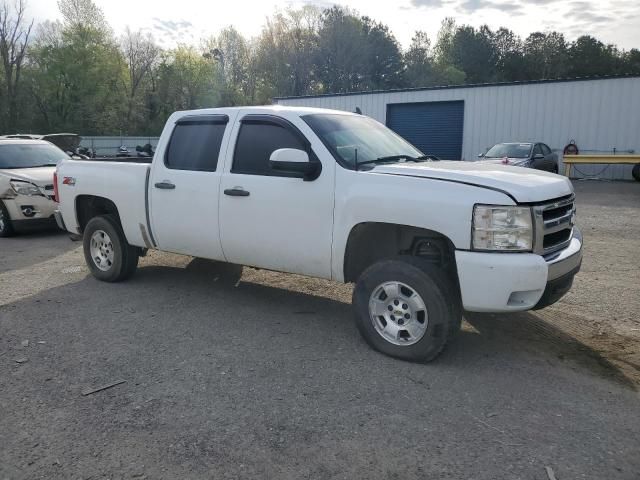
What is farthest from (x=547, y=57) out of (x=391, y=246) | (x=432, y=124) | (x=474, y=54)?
(x=391, y=246)

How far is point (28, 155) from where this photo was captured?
34.6ft

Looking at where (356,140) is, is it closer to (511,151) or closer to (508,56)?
(511,151)

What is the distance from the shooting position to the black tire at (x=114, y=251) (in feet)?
20.3

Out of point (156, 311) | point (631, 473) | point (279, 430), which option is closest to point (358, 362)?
point (279, 430)

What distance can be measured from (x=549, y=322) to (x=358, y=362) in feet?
6.89

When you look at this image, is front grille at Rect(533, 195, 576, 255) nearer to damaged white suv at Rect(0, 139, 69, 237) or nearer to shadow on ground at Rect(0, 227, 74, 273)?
shadow on ground at Rect(0, 227, 74, 273)

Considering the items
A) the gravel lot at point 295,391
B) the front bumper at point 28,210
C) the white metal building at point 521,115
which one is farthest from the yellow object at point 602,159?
the front bumper at point 28,210

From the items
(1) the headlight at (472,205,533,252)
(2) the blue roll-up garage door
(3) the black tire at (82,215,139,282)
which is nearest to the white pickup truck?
(1) the headlight at (472,205,533,252)

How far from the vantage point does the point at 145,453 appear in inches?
116

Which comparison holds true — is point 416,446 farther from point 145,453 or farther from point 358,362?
point 145,453

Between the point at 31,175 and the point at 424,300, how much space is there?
8.37 m

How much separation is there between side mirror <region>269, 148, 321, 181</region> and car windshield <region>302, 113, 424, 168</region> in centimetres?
25

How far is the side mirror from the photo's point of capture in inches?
170

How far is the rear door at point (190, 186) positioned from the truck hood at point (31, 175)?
4922 millimetres
